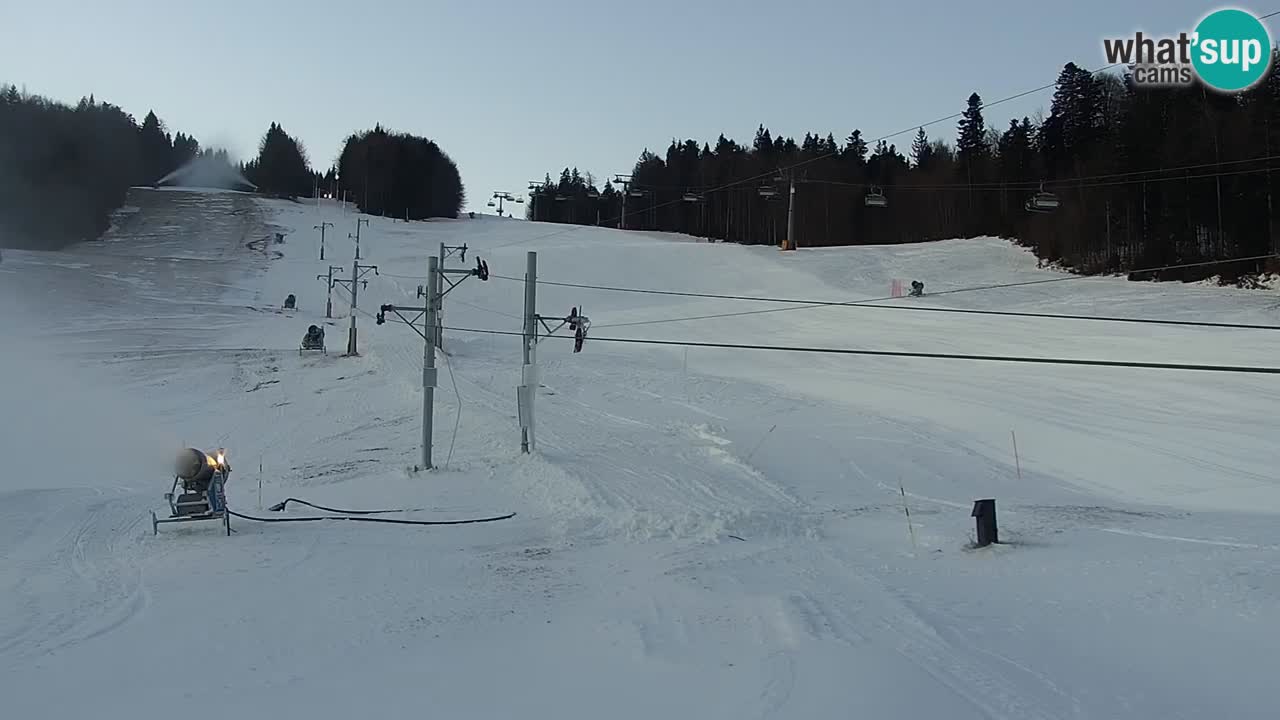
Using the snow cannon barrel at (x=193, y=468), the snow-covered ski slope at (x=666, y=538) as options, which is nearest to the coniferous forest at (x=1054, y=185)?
the snow-covered ski slope at (x=666, y=538)

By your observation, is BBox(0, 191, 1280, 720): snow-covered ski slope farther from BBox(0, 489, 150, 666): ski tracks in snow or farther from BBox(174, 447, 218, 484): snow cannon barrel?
BBox(174, 447, 218, 484): snow cannon barrel

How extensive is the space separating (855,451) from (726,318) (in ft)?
91.4

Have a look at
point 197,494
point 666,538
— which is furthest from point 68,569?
point 666,538

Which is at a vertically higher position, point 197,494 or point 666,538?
point 197,494

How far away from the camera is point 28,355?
114 feet

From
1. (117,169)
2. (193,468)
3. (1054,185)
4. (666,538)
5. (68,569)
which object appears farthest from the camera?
(117,169)

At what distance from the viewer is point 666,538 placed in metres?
10.6

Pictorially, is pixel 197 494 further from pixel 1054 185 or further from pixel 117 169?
pixel 117 169

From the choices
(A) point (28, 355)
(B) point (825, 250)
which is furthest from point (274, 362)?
(B) point (825, 250)

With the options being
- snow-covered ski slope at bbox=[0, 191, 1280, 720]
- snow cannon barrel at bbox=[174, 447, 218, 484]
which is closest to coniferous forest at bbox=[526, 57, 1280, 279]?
snow-covered ski slope at bbox=[0, 191, 1280, 720]

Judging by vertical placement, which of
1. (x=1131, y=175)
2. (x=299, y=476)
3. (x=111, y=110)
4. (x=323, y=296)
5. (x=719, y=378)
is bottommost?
(x=299, y=476)

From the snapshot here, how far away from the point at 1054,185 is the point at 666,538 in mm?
56697

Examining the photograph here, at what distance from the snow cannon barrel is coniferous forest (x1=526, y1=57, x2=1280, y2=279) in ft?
68.3

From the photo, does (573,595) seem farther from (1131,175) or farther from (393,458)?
(1131,175)
